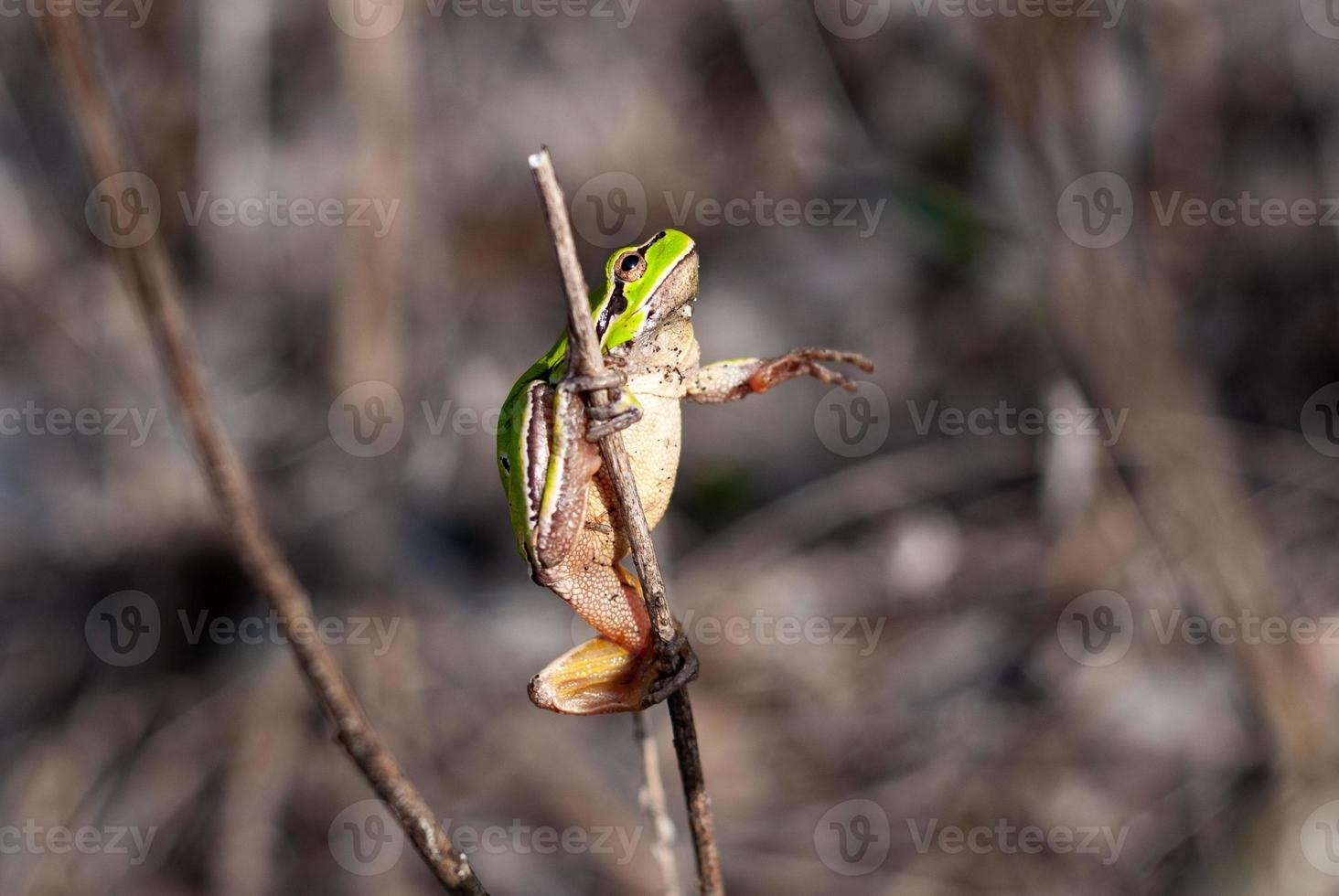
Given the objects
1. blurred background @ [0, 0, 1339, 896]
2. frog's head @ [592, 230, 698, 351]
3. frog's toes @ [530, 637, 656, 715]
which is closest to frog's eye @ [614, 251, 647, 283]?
frog's head @ [592, 230, 698, 351]

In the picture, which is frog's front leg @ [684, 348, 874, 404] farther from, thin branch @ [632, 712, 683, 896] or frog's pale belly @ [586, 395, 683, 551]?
thin branch @ [632, 712, 683, 896]

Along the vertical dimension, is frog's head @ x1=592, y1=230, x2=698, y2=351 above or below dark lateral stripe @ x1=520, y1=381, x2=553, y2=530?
A: above

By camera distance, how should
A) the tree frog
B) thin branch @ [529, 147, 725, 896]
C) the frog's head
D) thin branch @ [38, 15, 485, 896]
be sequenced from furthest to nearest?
the frog's head, the tree frog, thin branch @ [529, 147, 725, 896], thin branch @ [38, 15, 485, 896]

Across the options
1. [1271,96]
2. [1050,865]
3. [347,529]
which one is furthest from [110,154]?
[1271,96]

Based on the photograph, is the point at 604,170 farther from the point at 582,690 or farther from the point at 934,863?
the point at 582,690

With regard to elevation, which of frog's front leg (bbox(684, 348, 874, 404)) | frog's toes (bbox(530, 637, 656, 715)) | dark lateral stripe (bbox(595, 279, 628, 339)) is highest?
dark lateral stripe (bbox(595, 279, 628, 339))

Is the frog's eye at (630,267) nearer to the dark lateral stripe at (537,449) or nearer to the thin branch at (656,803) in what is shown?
the dark lateral stripe at (537,449)
